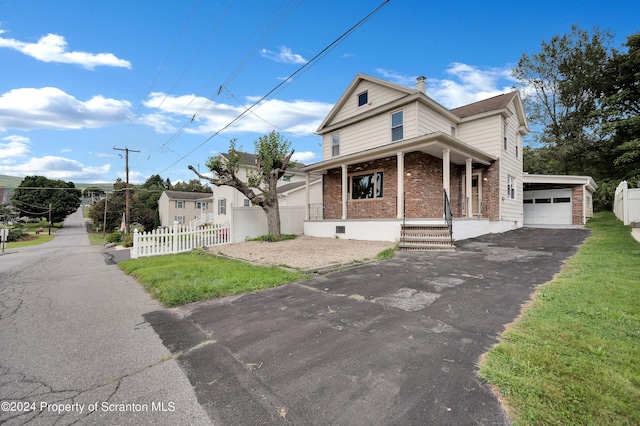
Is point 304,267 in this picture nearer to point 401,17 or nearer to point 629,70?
point 401,17

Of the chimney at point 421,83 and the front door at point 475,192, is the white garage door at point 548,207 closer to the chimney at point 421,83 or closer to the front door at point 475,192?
the front door at point 475,192

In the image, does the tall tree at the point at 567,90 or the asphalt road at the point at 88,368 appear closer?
the asphalt road at the point at 88,368

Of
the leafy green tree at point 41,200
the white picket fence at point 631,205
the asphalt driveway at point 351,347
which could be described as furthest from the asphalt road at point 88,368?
the leafy green tree at point 41,200

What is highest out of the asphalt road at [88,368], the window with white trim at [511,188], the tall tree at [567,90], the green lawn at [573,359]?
the tall tree at [567,90]

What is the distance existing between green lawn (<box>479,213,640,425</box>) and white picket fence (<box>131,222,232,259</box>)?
11.7 meters

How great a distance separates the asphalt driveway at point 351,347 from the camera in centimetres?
206

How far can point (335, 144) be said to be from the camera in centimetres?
1700

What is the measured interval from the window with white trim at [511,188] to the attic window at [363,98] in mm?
9005

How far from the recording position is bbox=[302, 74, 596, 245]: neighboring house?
12.4m

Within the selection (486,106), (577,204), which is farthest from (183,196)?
(577,204)

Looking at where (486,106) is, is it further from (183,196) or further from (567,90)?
(183,196)

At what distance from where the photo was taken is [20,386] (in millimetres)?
2490

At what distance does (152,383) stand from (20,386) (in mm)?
1165

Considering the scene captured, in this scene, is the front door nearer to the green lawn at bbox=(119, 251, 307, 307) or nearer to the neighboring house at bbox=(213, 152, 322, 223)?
the neighboring house at bbox=(213, 152, 322, 223)
